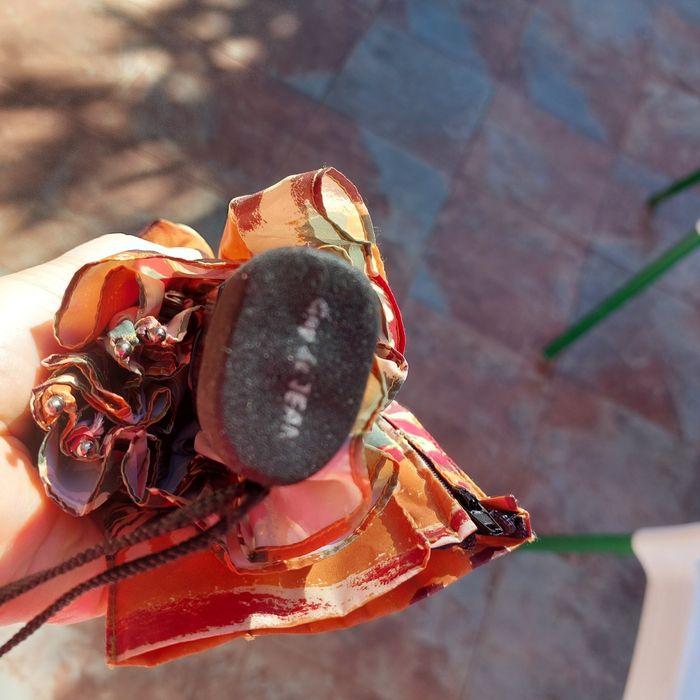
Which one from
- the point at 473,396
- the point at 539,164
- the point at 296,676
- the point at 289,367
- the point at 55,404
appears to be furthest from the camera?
the point at 539,164

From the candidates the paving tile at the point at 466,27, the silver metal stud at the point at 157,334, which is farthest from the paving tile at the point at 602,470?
the silver metal stud at the point at 157,334

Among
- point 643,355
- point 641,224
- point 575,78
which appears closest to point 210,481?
Result: point 643,355

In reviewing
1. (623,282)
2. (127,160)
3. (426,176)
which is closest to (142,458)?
(127,160)

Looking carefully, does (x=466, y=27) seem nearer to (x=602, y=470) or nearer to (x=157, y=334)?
(x=602, y=470)

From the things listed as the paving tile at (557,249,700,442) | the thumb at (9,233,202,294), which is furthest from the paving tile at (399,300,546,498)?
the thumb at (9,233,202,294)

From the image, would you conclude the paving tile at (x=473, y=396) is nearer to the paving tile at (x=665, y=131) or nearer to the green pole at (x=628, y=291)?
the green pole at (x=628, y=291)
